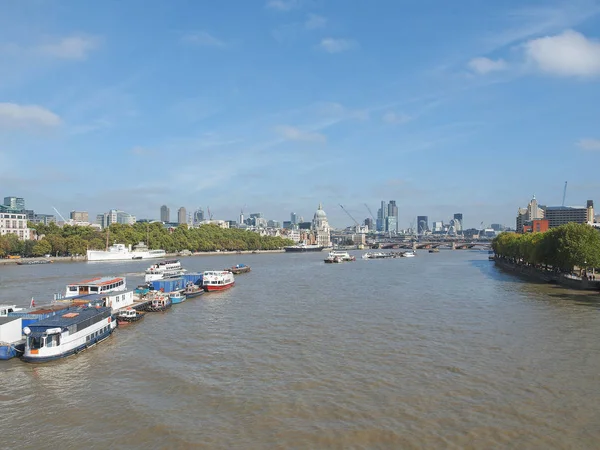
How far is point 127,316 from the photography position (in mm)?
35125

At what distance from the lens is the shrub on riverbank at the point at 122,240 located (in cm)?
11944

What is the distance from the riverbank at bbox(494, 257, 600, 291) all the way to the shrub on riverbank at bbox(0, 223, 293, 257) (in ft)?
319

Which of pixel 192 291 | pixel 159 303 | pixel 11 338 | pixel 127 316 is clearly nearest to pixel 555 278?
pixel 192 291

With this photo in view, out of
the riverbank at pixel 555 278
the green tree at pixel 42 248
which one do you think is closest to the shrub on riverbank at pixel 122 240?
the green tree at pixel 42 248

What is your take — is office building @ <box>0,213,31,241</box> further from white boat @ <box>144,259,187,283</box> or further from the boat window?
the boat window

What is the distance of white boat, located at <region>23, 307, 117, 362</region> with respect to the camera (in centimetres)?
2400

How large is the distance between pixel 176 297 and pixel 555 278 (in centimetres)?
4616

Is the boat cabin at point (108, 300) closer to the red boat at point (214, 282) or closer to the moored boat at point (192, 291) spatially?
the moored boat at point (192, 291)

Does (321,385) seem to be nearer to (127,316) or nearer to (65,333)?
(65,333)

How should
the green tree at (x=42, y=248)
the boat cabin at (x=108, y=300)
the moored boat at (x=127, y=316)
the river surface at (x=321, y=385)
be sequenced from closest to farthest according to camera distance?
the river surface at (x=321, y=385)
the boat cabin at (x=108, y=300)
the moored boat at (x=127, y=316)
the green tree at (x=42, y=248)

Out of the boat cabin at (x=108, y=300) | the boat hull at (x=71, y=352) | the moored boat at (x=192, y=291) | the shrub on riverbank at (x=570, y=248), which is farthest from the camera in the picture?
the shrub on riverbank at (x=570, y=248)

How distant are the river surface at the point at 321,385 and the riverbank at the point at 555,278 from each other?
16108 millimetres

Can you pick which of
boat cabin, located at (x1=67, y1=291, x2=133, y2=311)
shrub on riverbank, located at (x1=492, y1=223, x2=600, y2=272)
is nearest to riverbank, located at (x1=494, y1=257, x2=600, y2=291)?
shrub on riverbank, located at (x1=492, y1=223, x2=600, y2=272)

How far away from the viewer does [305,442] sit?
15.3m
